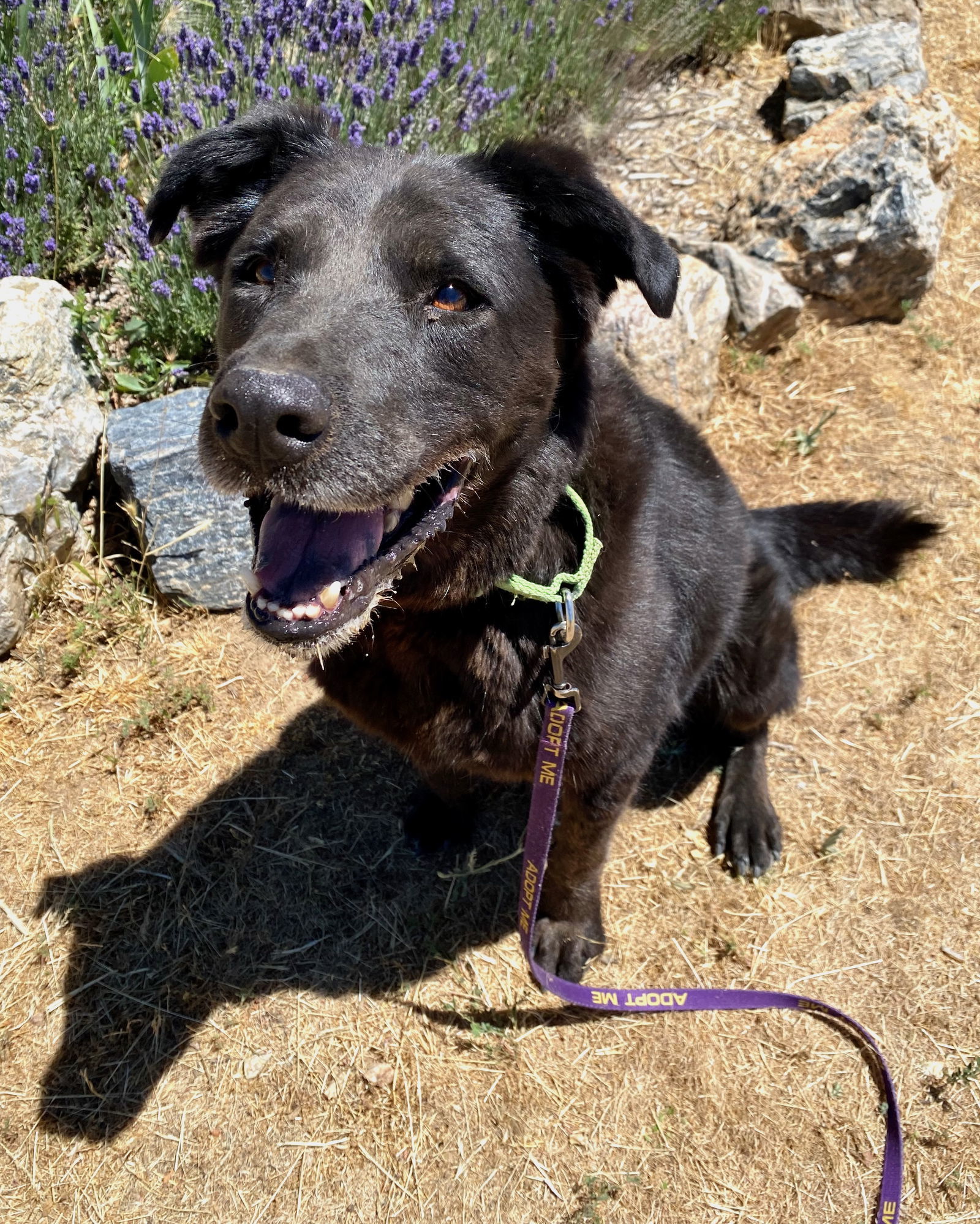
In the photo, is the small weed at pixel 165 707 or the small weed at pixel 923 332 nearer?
the small weed at pixel 165 707

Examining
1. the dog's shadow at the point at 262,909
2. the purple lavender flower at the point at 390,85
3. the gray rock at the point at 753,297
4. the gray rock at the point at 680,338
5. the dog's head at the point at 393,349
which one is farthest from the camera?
the gray rock at the point at 753,297

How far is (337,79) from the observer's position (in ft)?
13.7

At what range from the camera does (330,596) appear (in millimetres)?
1722

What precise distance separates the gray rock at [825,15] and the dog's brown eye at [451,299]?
5220 mm

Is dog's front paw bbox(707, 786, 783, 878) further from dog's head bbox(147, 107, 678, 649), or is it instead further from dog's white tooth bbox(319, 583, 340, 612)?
dog's white tooth bbox(319, 583, 340, 612)

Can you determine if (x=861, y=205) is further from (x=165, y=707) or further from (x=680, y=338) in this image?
(x=165, y=707)

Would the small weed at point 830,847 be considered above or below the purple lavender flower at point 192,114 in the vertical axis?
below

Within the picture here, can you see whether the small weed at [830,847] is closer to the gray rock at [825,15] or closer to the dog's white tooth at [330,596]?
the dog's white tooth at [330,596]

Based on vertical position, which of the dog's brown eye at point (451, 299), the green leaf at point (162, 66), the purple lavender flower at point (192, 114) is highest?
the dog's brown eye at point (451, 299)

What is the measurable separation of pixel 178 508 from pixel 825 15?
5231 mm

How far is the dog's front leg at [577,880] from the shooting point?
2.41 metres

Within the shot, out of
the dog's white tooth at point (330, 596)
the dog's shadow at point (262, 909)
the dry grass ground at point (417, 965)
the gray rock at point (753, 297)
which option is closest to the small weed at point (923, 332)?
the gray rock at point (753, 297)

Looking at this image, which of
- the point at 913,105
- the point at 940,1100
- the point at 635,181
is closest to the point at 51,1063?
the point at 940,1100

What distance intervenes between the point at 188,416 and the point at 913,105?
3.99 m
